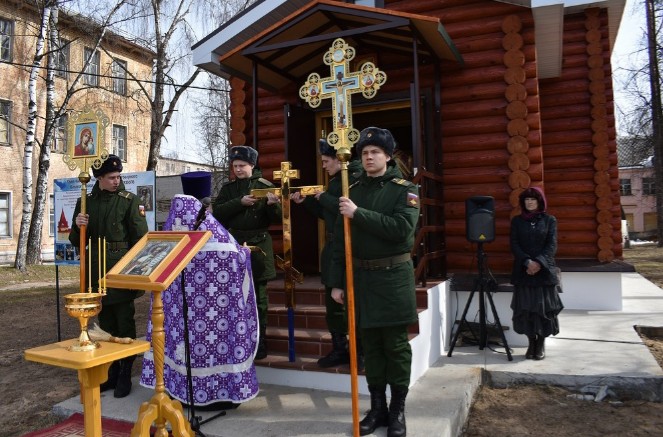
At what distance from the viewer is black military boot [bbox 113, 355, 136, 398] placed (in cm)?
421

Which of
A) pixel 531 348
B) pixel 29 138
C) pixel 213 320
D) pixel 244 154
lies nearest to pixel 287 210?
pixel 244 154

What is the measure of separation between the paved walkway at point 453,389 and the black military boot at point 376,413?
0.07 m

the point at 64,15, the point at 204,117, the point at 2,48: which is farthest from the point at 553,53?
the point at 204,117

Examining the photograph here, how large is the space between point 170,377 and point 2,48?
65.3 feet

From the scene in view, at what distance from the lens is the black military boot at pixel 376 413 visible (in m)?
3.41

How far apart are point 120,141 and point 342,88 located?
2236 centimetres

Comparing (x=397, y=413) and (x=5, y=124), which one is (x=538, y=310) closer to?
(x=397, y=413)

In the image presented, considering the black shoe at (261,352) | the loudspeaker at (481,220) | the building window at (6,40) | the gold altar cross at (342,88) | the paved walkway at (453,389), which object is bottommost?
the paved walkway at (453,389)

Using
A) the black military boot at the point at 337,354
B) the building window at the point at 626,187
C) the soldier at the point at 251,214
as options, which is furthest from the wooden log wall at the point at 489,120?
the building window at the point at 626,187

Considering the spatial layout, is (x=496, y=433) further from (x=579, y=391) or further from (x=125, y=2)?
(x=125, y=2)

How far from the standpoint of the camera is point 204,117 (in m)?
25.9

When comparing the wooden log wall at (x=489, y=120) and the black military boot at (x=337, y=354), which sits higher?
the wooden log wall at (x=489, y=120)

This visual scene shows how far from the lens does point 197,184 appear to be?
3.72m

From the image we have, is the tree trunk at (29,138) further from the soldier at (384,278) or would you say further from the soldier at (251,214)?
the soldier at (384,278)
